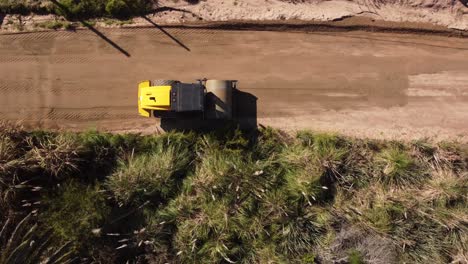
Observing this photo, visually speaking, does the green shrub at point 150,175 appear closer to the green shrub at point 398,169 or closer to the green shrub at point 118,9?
the green shrub at point 118,9

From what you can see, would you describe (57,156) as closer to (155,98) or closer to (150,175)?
(150,175)

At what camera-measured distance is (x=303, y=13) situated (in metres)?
11.2

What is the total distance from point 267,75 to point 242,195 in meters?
3.60

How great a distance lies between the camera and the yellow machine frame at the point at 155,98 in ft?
32.4

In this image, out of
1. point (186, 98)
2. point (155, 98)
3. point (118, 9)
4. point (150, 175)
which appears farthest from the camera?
point (118, 9)

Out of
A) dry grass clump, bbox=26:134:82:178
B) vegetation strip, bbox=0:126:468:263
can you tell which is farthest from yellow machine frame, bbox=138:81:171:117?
dry grass clump, bbox=26:134:82:178

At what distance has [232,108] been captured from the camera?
1103 centimetres

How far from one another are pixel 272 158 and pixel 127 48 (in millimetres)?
5371

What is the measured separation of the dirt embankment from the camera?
1113cm

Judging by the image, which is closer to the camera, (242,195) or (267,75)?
(242,195)

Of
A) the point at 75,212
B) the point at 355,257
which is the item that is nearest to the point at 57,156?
the point at 75,212

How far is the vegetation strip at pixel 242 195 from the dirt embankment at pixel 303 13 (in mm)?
3428

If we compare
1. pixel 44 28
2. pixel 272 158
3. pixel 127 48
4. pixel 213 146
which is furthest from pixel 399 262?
pixel 44 28

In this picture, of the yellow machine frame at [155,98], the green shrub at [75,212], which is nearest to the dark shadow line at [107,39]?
the yellow machine frame at [155,98]
